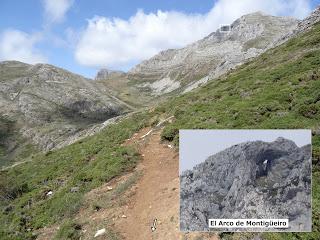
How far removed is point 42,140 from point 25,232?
4080 inches

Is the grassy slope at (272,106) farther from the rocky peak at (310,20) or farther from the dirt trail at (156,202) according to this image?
the rocky peak at (310,20)

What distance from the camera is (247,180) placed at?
39.4 feet

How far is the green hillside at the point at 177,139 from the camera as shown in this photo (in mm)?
21844

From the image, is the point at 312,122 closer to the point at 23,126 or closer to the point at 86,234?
the point at 86,234

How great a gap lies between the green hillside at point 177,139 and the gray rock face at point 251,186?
2.61 meters

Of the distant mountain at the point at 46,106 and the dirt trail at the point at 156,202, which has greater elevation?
the distant mountain at the point at 46,106

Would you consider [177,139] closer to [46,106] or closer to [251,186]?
[251,186]

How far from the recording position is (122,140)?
31.4 metres

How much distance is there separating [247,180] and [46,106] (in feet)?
489

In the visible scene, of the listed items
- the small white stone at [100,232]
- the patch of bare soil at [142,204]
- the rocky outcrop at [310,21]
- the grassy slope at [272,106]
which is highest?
the rocky outcrop at [310,21]

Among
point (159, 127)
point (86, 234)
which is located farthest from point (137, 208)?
point (159, 127)

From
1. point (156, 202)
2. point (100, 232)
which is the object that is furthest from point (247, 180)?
point (100, 232)
